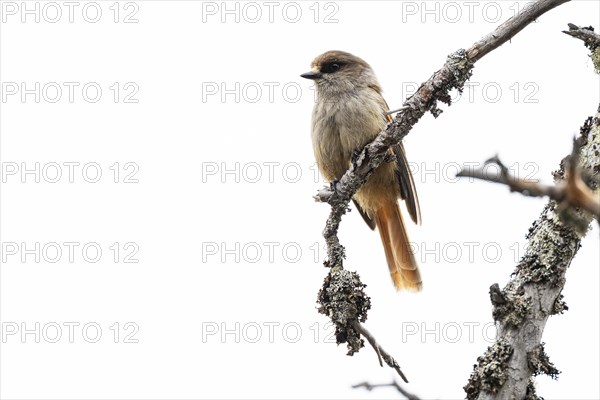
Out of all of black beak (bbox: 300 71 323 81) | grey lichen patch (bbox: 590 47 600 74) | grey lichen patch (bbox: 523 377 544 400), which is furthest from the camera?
black beak (bbox: 300 71 323 81)

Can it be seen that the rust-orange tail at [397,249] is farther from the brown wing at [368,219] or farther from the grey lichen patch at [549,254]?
the grey lichen patch at [549,254]

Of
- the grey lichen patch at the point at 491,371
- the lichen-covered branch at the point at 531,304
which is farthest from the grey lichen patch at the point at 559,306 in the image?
the grey lichen patch at the point at 491,371

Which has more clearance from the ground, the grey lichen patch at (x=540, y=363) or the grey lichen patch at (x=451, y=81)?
the grey lichen patch at (x=451, y=81)

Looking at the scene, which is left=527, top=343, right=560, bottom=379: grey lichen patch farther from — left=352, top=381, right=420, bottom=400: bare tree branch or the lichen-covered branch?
left=352, top=381, right=420, bottom=400: bare tree branch

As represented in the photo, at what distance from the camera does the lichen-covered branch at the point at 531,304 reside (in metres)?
2.19

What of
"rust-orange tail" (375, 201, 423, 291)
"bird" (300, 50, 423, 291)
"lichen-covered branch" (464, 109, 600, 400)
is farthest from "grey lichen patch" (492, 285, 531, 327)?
"rust-orange tail" (375, 201, 423, 291)

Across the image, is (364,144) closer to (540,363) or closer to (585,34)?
(585,34)

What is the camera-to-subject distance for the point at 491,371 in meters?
2.18

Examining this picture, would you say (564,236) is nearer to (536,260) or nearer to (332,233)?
(536,260)

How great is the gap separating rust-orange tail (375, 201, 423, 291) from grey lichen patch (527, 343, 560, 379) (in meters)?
3.43

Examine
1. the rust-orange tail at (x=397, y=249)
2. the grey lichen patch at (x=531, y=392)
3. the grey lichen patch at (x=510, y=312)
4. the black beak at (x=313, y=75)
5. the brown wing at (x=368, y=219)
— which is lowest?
the grey lichen patch at (x=531, y=392)

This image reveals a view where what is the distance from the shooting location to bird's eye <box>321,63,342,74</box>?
19.7 feet

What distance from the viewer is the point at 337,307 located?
315 cm

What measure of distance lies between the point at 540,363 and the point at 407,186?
3.66 meters
